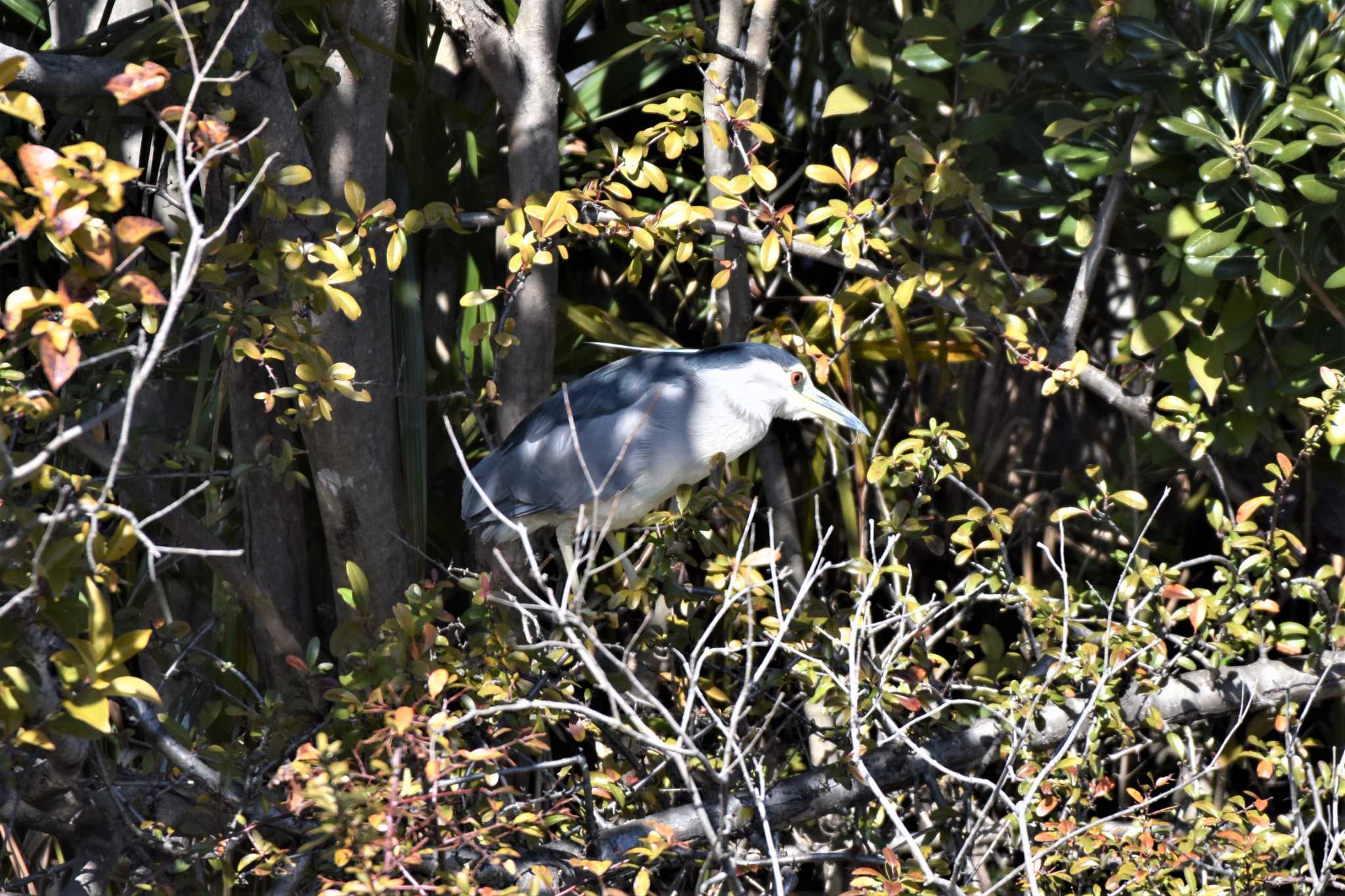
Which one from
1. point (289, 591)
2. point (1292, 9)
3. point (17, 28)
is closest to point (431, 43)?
point (17, 28)

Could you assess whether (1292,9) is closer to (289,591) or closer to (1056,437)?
(1056,437)

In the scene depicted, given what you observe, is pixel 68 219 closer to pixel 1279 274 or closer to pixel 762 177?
pixel 762 177

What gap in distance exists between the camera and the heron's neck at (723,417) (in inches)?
96.7

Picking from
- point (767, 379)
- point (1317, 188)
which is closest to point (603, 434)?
point (767, 379)

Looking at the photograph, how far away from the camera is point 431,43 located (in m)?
2.80

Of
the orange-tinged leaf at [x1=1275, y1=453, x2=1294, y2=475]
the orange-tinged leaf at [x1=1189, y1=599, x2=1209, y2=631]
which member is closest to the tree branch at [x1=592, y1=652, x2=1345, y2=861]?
the orange-tinged leaf at [x1=1189, y1=599, x2=1209, y2=631]

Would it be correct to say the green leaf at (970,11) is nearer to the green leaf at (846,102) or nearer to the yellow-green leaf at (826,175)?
the green leaf at (846,102)

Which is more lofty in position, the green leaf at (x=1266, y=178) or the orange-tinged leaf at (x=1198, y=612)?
the green leaf at (x=1266, y=178)

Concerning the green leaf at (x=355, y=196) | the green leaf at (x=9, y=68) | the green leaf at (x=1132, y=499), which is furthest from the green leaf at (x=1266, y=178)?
the green leaf at (x=9, y=68)

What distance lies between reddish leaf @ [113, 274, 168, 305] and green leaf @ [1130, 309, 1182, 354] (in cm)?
175

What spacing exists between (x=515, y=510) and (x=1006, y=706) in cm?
106

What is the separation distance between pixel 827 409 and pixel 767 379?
0.15m

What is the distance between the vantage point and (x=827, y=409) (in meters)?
2.54

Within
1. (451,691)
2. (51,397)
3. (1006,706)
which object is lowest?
(1006,706)
